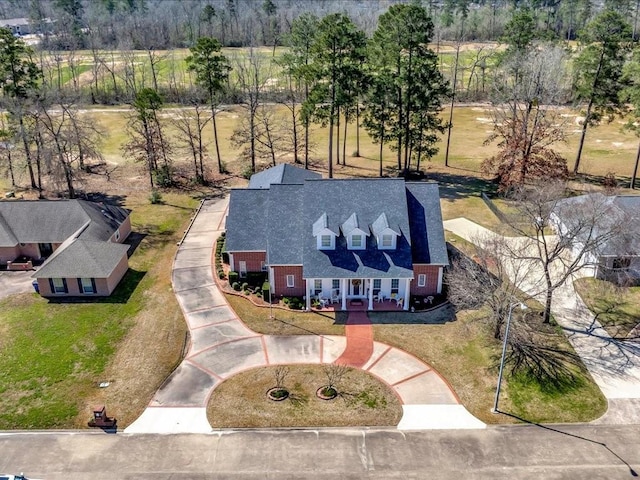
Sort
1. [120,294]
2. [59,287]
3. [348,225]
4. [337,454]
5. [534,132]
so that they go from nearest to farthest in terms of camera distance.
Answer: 1. [337,454]
2. [348,225]
3. [59,287]
4. [120,294]
5. [534,132]

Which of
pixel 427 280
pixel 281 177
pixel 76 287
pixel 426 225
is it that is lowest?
pixel 76 287

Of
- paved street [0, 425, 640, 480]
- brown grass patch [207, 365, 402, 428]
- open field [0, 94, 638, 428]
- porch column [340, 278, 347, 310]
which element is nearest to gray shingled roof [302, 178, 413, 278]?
porch column [340, 278, 347, 310]

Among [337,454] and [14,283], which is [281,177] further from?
[337,454]

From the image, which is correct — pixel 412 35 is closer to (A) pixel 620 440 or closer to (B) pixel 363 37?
(B) pixel 363 37

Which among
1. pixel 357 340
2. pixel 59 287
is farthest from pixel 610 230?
pixel 59 287

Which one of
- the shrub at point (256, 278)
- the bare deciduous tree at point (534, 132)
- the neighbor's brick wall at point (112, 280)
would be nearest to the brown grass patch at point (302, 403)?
the shrub at point (256, 278)

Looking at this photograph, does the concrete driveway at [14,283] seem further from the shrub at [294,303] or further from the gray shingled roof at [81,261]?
the shrub at [294,303]
